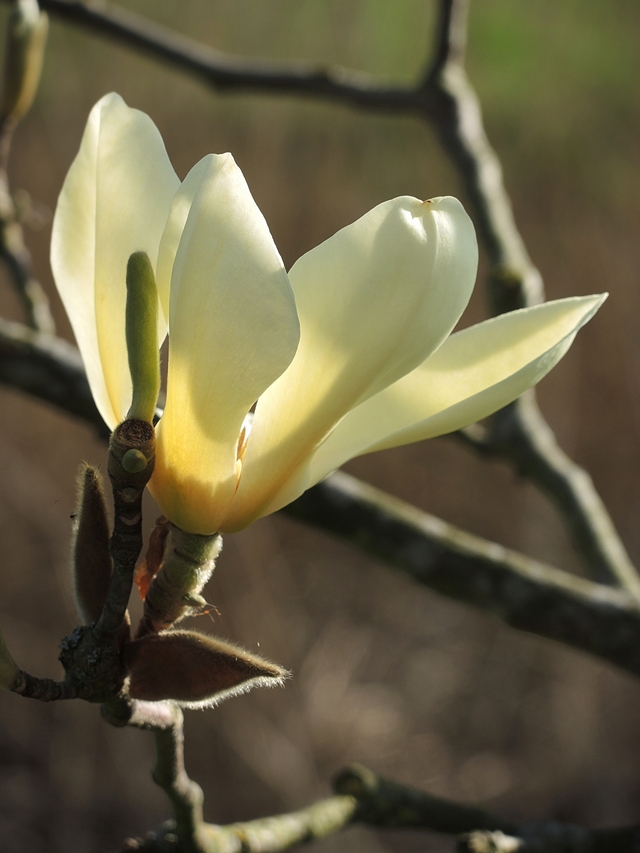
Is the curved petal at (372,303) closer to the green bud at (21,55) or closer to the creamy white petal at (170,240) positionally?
the creamy white petal at (170,240)

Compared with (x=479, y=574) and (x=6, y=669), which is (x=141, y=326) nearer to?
(x=6, y=669)

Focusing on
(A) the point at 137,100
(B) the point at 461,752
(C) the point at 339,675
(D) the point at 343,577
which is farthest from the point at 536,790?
(A) the point at 137,100

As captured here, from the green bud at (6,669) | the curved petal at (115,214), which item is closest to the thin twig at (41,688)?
the green bud at (6,669)

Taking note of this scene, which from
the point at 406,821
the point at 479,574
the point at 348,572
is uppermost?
the point at 479,574

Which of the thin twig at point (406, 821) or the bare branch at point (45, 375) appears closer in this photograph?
the thin twig at point (406, 821)

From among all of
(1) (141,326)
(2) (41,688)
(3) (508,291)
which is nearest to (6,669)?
(2) (41,688)

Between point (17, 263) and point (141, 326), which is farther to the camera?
point (17, 263)

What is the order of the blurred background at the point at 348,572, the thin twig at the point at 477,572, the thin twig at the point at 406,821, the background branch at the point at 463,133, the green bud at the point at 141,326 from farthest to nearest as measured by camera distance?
the blurred background at the point at 348,572
the background branch at the point at 463,133
the thin twig at the point at 477,572
the thin twig at the point at 406,821
the green bud at the point at 141,326

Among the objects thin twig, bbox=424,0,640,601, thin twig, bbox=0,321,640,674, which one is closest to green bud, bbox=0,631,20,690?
thin twig, bbox=0,321,640,674
